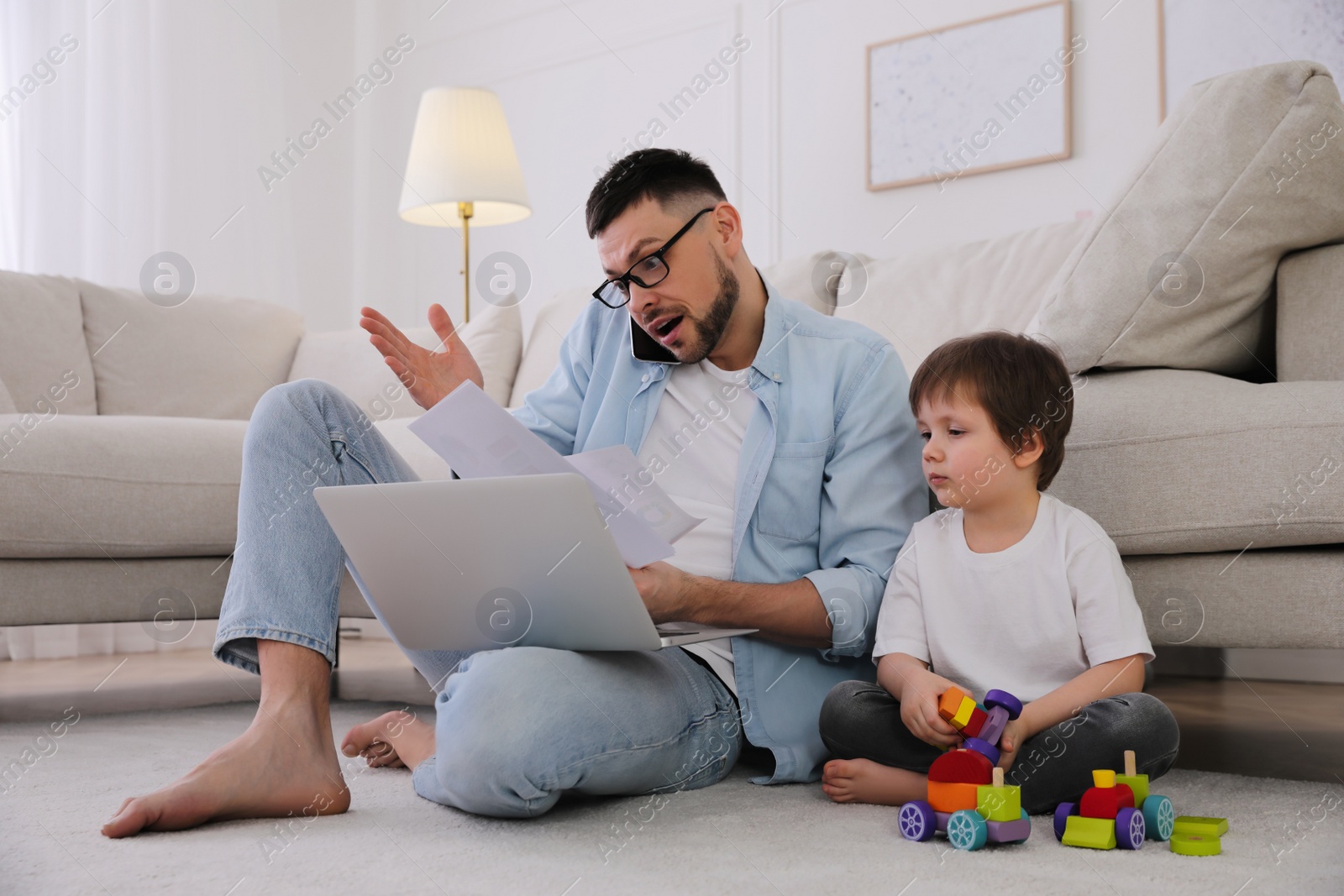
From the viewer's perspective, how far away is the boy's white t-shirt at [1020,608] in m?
1.15

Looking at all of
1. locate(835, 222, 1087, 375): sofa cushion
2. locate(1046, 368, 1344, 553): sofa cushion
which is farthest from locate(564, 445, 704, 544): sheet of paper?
locate(835, 222, 1087, 375): sofa cushion

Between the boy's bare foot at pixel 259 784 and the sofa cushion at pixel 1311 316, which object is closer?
the boy's bare foot at pixel 259 784

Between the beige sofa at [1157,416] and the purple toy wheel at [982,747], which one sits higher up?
the beige sofa at [1157,416]

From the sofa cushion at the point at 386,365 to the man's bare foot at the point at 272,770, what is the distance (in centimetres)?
149

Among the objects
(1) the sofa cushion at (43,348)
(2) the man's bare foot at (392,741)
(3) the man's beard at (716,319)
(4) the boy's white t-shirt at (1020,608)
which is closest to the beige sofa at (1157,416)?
(4) the boy's white t-shirt at (1020,608)

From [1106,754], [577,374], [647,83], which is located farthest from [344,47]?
[1106,754]

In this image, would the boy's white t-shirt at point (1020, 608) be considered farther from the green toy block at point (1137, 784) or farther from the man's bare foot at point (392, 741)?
the man's bare foot at point (392, 741)

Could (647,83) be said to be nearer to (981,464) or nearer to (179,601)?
(179,601)

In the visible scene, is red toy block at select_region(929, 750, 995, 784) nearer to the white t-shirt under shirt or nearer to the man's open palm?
the white t-shirt under shirt

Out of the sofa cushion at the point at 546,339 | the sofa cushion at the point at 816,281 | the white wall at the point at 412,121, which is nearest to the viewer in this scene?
the sofa cushion at the point at 816,281

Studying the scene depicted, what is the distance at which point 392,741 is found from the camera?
1.33 metres

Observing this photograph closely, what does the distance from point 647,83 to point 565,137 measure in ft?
1.18

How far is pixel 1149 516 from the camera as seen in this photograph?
49.5 inches

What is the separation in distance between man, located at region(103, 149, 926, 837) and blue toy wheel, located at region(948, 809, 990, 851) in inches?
10.6
